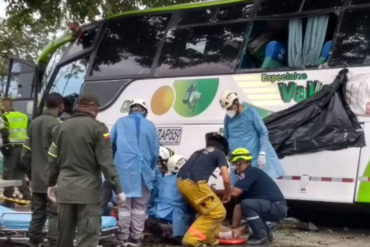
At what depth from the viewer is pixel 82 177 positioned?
609 cm

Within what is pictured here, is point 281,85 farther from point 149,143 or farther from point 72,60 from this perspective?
point 72,60

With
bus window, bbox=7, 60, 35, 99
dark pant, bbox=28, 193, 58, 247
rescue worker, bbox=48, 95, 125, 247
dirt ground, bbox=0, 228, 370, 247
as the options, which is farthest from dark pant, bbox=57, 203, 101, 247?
bus window, bbox=7, 60, 35, 99

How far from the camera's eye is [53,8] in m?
12.7

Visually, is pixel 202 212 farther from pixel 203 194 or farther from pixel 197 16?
pixel 197 16

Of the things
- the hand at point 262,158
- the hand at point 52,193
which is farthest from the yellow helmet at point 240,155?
the hand at point 52,193

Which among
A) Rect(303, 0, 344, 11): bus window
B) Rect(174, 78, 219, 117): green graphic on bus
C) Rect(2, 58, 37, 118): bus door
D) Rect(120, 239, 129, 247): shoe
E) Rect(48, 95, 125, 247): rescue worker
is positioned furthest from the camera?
Rect(2, 58, 37, 118): bus door

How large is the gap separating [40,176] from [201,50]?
11.1 ft

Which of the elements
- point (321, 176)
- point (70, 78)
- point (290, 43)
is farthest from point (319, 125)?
point (70, 78)

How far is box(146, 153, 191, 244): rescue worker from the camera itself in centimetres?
795

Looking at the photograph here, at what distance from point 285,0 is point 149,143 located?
288cm

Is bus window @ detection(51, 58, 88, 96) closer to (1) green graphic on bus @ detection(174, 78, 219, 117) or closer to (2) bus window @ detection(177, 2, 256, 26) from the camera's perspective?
(2) bus window @ detection(177, 2, 256, 26)

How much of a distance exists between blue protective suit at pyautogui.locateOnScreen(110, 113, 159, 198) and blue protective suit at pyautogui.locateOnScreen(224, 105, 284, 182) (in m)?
1.21

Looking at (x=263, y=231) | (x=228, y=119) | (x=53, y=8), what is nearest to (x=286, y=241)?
(x=263, y=231)

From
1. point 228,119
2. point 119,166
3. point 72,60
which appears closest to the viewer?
point 119,166
